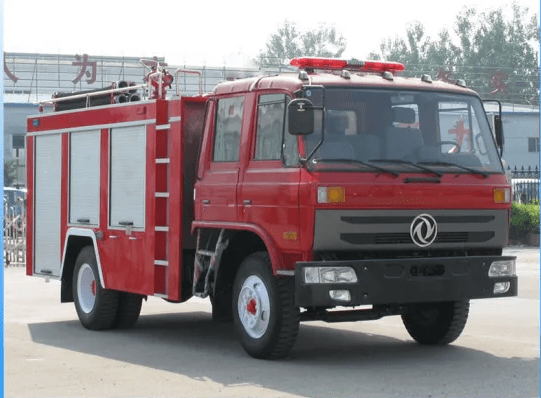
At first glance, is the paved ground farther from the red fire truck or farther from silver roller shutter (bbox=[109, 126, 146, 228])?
silver roller shutter (bbox=[109, 126, 146, 228])

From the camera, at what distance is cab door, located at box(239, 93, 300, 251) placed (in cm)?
1002

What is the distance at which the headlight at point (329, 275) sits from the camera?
9812 mm

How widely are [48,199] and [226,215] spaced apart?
4.32 metres

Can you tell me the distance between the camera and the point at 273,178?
10.3m

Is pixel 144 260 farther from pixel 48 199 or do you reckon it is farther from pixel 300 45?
pixel 300 45

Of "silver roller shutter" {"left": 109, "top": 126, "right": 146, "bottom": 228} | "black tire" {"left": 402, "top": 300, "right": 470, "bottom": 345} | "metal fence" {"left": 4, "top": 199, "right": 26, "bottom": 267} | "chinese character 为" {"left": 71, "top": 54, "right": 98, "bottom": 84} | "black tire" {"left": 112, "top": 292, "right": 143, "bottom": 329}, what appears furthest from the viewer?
"chinese character 为" {"left": 71, "top": 54, "right": 98, "bottom": 84}

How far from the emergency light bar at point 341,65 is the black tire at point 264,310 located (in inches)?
72.8

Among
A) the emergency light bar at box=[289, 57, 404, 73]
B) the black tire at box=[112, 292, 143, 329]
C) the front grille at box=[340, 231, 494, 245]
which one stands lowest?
the black tire at box=[112, 292, 143, 329]

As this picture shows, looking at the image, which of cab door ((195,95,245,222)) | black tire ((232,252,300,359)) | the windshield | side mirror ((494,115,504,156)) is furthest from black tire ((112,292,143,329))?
side mirror ((494,115,504,156))

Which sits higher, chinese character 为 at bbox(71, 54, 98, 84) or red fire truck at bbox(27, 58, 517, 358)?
chinese character 为 at bbox(71, 54, 98, 84)

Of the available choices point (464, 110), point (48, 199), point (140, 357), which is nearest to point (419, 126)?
point (464, 110)

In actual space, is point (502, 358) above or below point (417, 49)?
below

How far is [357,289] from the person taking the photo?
9.90 m

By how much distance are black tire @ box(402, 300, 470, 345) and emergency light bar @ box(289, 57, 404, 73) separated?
7.71 ft
